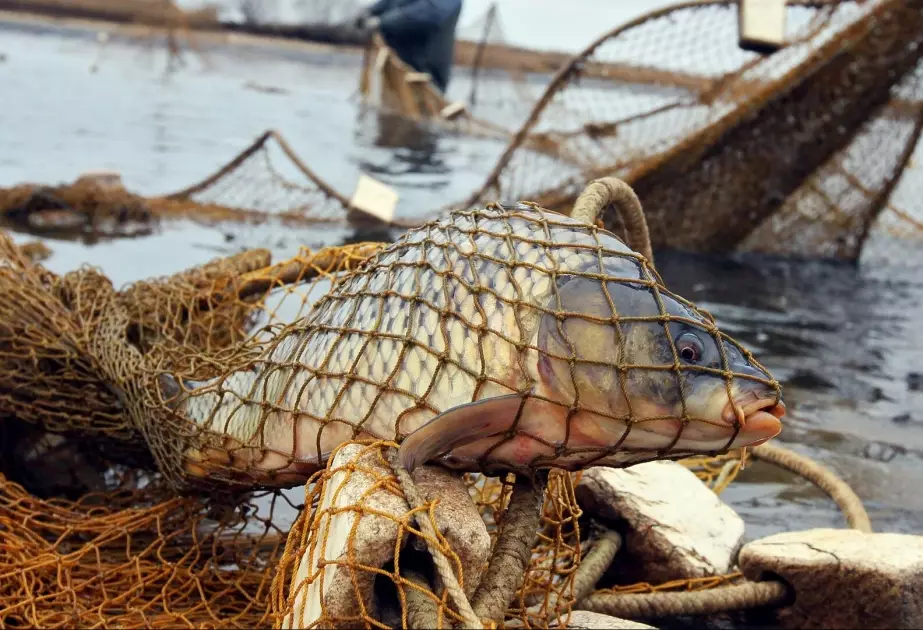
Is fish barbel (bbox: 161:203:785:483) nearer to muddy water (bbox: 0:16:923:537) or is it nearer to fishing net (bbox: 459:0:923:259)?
muddy water (bbox: 0:16:923:537)

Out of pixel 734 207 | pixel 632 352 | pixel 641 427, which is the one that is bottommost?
pixel 734 207

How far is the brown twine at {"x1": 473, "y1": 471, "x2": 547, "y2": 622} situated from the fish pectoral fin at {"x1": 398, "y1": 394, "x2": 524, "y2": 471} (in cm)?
25

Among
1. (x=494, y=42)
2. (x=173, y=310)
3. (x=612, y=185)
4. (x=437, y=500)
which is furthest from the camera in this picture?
(x=494, y=42)

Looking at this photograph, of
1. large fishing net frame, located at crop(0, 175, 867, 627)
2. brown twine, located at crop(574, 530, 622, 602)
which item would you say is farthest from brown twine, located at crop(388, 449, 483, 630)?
brown twine, located at crop(574, 530, 622, 602)

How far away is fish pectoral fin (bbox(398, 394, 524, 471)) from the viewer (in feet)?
6.35

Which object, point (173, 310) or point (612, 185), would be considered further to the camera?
point (173, 310)

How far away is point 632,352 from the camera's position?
6.50 ft

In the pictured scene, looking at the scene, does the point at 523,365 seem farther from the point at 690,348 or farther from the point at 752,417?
the point at 752,417

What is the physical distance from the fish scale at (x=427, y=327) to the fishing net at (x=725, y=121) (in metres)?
4.62

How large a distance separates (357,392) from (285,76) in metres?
31.9

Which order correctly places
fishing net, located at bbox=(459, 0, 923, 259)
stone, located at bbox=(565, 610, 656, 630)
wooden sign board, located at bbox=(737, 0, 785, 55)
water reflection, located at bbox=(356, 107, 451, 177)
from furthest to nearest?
water reflection, located at bbox=(356, 107, 451, 177)
fishing net, located at bbox=(459, 0, 923, 259)
wooden sign board, located at bbox=(737, 0, 785, 55)
stone, located at bbox=(565, 610, 656, 630)

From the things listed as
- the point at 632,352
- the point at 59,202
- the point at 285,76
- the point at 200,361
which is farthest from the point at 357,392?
the point at 285,76

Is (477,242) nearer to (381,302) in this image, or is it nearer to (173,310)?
(381,302)

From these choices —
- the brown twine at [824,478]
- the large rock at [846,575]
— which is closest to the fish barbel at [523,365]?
the large rock at [846,575]
